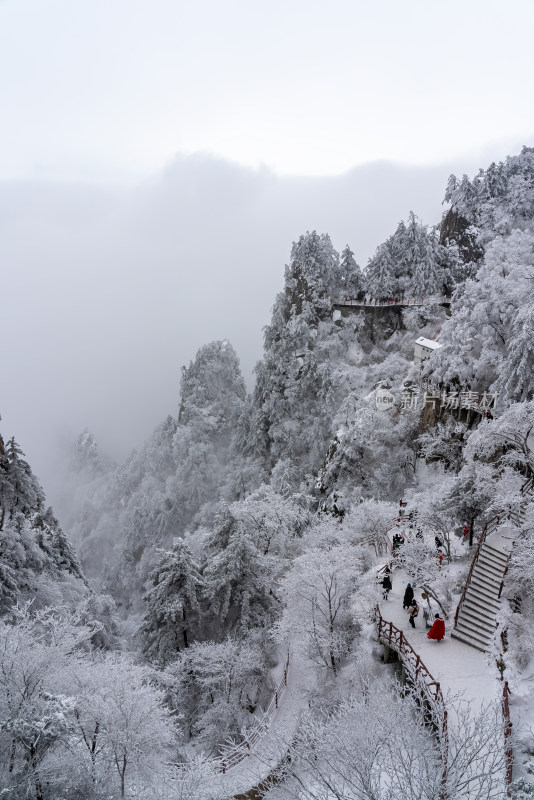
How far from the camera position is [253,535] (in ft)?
96.0

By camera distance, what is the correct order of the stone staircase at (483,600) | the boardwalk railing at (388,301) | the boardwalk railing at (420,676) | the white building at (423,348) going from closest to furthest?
the boardwalk railing at (420,676) < the stone staircase at (483,600) < the white building at (423,348) < the boardwalk railing at (388,301)

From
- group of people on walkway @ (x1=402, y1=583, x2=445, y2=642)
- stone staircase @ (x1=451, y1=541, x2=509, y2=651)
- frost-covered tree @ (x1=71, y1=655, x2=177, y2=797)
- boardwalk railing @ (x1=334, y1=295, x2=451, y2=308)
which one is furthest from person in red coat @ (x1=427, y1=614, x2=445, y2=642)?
boardwalk railing @ (x1=334, y1=295, x2=451, y2=308)

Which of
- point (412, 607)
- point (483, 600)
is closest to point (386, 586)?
point (412, 607)

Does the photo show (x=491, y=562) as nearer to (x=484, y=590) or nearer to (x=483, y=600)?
(x=484, y=590)

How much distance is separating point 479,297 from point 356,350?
2041 centimetres

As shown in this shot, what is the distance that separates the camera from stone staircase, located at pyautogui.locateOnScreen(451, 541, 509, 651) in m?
17.0

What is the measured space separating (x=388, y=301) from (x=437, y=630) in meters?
47.0

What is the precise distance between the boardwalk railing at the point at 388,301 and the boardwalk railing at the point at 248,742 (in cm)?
4462

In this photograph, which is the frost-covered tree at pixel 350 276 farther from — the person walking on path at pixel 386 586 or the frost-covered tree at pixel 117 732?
the frost-covered tree at pixel 117 732

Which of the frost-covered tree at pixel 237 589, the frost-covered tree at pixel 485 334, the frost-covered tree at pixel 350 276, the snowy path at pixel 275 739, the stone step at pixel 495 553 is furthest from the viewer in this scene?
the frost-covered tree at pixel 350 276

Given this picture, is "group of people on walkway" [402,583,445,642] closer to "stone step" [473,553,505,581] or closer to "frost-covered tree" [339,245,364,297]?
"stone step" [473,553,505,581]

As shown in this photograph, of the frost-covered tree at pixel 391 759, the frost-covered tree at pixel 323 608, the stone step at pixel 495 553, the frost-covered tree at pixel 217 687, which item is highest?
the frost-covered tree at pixel 391 759

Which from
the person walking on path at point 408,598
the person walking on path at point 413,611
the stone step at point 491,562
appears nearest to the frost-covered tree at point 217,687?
the person walking on path at point 408,598

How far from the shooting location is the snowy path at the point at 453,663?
14.6 m
